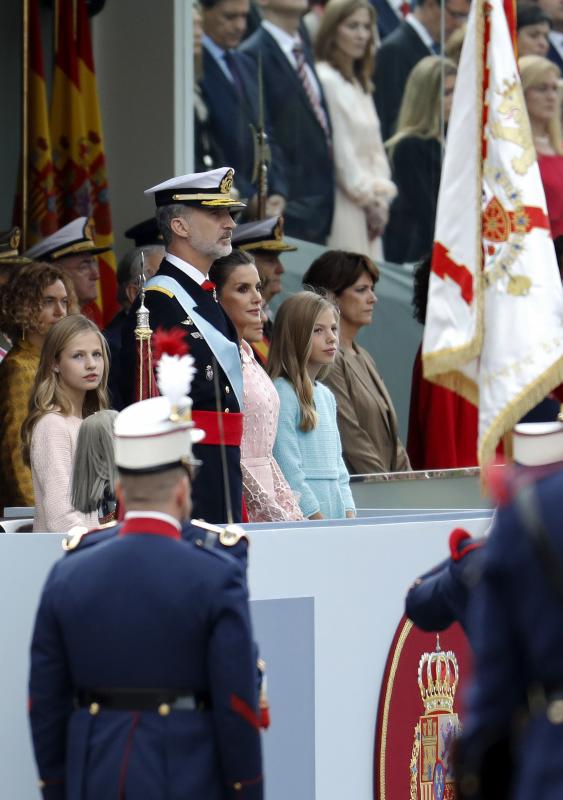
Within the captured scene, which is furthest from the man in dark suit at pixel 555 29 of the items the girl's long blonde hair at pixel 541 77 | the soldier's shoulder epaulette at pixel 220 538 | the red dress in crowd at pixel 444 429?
the soldier's shoulder epaulette at pixel 220 538

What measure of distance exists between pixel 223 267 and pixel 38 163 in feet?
8.51

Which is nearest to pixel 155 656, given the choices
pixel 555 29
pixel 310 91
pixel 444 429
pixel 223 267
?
pixel 223 267

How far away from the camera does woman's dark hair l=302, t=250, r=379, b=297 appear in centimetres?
681

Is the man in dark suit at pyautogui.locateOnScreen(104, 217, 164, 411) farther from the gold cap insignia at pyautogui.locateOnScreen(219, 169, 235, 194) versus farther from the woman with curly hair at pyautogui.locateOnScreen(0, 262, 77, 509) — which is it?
the gold cap insignia at pyautogui.locateOnScreen(219, 169, 235, 194)

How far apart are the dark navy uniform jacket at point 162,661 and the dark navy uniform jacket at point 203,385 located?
170cm

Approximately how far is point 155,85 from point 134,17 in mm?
378

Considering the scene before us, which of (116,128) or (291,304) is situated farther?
(116,128)

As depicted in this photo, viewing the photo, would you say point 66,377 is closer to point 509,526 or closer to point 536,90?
point 509,526

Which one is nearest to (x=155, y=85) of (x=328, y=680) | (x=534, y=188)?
(x=534, y=188)

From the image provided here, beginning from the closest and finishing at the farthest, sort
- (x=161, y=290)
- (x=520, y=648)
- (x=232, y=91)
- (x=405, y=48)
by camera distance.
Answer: (x=520, y=648) < (x=161, y=290) < (x=232, y=91) < (x=405, y=48)

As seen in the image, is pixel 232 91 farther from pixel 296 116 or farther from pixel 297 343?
pixel 297 343

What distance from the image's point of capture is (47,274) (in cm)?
571

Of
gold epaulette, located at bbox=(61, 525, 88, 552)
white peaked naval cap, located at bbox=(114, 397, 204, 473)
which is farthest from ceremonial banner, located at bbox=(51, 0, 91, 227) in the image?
white peaked naval cap, located at bbox=(114, 397, 204, 473)

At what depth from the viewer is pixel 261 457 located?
17.8 ft
